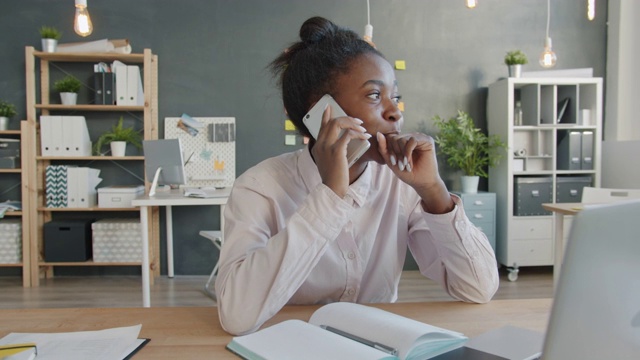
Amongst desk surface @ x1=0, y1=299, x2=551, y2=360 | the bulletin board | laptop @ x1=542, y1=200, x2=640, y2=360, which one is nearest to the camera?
laptop @ x1=542, y1=200, x2=640, y2=360

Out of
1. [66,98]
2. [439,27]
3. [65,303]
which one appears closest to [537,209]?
[439,27]

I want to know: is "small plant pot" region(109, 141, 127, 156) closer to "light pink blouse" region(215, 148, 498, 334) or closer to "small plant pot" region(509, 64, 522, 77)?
"light pink blouse" region(215, 148, 498, 334)

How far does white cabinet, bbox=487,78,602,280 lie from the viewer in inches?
165

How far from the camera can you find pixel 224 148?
441cm

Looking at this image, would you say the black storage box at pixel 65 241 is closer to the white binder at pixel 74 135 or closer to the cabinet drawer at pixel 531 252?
the white binder at pixel 74 135

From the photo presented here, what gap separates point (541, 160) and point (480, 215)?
0.79 metres

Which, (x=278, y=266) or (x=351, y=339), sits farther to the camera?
(x=278, y=266)

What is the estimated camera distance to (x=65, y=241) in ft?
13.3

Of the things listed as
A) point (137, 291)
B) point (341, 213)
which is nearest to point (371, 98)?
point (341, 213)

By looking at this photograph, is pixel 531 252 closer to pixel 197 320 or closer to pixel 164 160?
pixel 164 160

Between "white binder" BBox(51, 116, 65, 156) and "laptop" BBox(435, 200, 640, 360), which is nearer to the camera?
"laptop" BBox(435, 200, 640, 360)

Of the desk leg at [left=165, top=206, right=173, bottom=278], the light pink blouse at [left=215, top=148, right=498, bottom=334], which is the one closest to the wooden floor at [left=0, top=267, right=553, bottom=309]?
the desk leg at [left=165, top=206, right=173, bottom=278]

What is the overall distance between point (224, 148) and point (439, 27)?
2305 millimetres

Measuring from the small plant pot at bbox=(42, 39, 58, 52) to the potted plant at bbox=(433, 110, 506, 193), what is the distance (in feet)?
11.0
